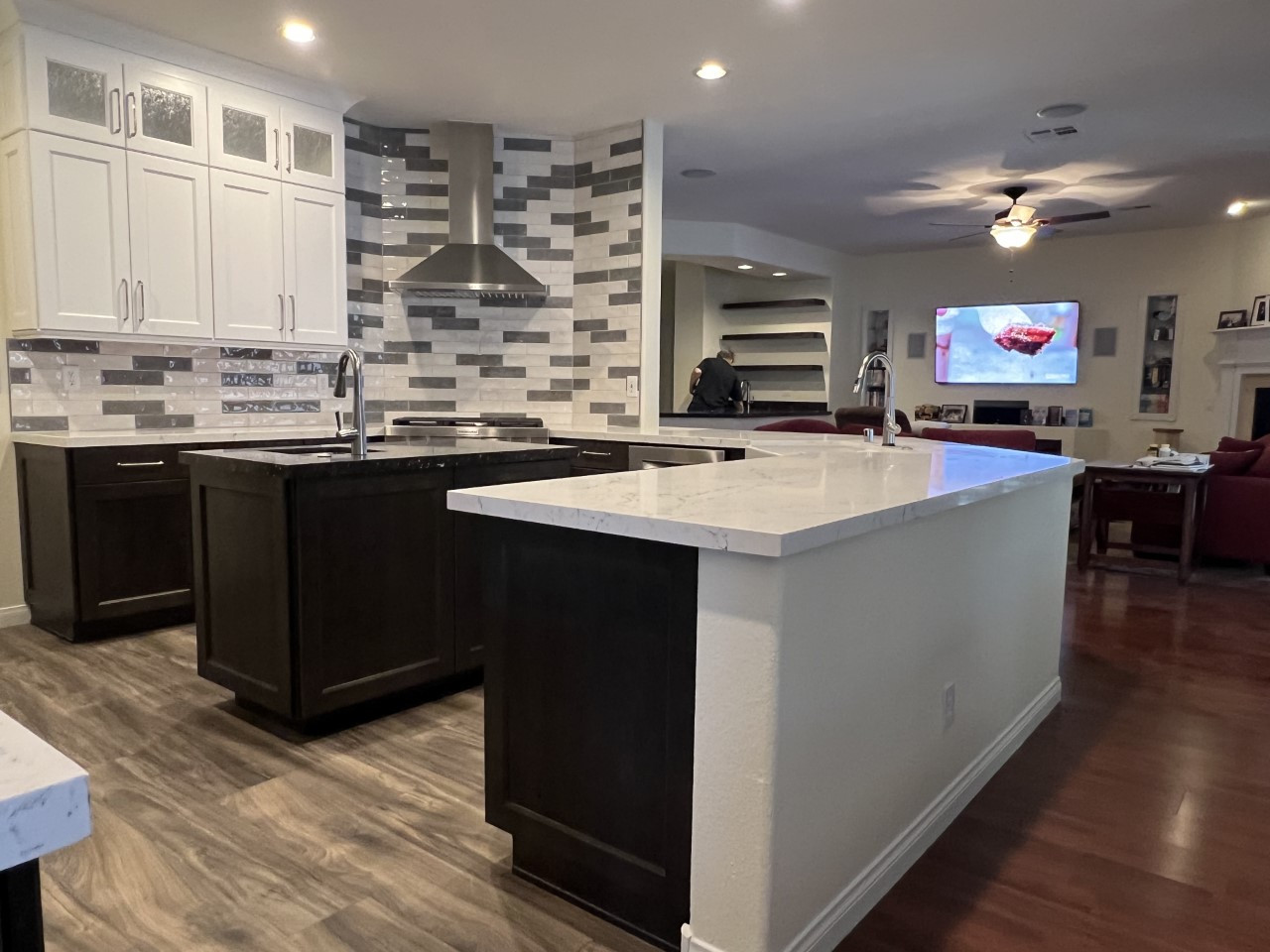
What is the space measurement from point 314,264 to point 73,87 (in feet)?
3.94

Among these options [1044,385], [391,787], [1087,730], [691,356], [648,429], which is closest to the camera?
[391,787]

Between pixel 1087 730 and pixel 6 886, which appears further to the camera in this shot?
pixel 1087 730

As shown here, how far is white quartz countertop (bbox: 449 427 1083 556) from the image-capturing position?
1.44 m

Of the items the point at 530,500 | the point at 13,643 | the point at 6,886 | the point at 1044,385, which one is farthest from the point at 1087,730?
the point at 1044,385

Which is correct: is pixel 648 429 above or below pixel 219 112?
below

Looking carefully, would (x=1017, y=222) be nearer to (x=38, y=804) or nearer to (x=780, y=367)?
(x=780, y=367)

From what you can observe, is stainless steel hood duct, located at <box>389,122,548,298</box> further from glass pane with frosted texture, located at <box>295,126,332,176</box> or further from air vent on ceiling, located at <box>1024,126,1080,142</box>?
air vent on ceiling, located at <box>1024,126,1080,142</box>

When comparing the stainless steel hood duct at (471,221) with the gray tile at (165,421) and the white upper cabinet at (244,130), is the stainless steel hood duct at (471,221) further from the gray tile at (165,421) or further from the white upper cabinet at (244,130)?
the gray tile at (165,421)

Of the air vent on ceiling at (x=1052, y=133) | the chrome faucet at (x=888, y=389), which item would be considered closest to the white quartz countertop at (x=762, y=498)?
the chrome faucet at (x=888, y=389)

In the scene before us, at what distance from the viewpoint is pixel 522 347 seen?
206 inches

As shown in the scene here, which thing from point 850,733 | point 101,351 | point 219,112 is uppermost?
point 219,112

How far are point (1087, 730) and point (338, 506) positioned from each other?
2.54 meters

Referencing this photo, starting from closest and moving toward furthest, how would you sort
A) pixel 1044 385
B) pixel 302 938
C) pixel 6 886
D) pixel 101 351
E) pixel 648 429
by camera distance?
pixel 6 886, pixel 302 938, pixel 101 351, pixel 648 429, pixel 1044 385

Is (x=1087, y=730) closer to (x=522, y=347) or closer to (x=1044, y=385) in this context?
(x=522, y=347)
